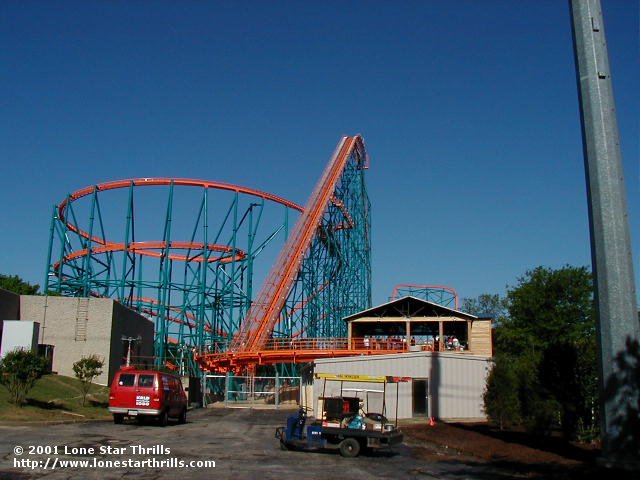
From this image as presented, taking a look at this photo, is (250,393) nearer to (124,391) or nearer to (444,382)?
(444,382)

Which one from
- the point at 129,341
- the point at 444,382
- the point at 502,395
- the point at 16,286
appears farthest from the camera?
the point at 16,286

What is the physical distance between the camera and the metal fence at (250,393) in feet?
117

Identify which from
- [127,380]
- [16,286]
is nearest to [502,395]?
[127,380]

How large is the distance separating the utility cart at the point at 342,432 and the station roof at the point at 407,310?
23824mm

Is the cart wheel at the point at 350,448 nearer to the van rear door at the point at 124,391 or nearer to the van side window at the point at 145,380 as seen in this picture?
the van side window at the point at 145,380

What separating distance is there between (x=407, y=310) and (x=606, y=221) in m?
31.4

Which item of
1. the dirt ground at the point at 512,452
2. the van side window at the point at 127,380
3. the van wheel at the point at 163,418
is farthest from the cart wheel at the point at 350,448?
the van side window at the point at 127,380

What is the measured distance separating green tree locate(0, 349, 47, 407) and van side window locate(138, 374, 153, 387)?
10.2 ft

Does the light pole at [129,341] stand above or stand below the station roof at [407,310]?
below

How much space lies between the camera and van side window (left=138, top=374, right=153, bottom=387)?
1872 centimetres

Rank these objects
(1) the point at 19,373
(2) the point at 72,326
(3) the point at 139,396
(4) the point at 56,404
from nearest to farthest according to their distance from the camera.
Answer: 1. (3) the point at 139,396
2. (1) the point at 19,373
3. (4) the point at 56,404
4. (2) the point at 72,326

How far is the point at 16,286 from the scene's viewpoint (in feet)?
194

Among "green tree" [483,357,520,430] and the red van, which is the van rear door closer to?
the red van

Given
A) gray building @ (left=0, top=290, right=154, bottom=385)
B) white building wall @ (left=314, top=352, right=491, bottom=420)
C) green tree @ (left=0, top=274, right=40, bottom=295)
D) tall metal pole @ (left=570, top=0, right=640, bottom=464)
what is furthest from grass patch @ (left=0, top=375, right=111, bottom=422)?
green tree @ (left=0, top=274, right=40, bottom=295)
